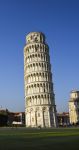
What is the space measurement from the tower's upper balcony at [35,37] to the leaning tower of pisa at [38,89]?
4.18 metres

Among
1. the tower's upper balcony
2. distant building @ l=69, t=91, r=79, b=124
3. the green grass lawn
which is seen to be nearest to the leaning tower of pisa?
the tower's upper balcony

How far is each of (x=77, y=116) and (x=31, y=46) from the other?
2929 inches

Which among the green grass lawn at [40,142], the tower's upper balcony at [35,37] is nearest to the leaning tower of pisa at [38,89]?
the tower's upper balcony at [35,37]

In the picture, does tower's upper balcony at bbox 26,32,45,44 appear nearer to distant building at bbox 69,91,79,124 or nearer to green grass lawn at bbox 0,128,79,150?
distant building at bbox 69,91,79,124

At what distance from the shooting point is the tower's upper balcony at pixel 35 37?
111m

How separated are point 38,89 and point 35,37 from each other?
85.7ft

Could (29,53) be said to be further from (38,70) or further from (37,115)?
(37,115)

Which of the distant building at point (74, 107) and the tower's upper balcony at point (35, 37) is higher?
the tower's upper balcony at point (35, 37)

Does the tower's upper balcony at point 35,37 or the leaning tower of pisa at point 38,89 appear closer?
the leaning tower of pisa at point 38,89

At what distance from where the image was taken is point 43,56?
104375 mm

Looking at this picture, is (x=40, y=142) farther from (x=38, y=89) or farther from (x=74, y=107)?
(x=74, y=107)

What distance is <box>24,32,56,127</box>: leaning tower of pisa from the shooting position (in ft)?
320

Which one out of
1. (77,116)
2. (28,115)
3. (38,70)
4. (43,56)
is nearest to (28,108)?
(28,115)

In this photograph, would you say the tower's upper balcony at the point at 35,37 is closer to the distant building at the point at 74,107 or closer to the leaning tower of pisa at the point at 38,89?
the leaning tower of pisa at the point at 38,89
